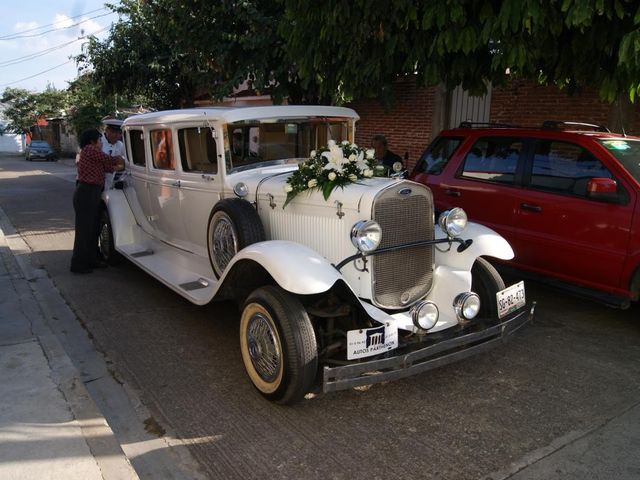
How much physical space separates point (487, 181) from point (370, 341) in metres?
3.32

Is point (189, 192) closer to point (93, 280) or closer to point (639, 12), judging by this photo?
point (93, 280)

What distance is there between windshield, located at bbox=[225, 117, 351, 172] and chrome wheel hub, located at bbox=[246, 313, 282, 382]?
5.44 feet

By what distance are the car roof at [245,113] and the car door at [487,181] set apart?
1586mm

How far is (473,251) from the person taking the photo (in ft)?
13.9

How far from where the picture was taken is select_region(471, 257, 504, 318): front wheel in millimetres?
4223

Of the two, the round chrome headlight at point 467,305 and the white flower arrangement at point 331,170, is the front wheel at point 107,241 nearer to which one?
the white flower arrangement at point 331,170

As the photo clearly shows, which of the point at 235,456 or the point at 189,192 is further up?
the point at 189,192

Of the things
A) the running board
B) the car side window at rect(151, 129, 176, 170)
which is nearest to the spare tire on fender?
the running board

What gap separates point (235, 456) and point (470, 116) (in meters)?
9.52

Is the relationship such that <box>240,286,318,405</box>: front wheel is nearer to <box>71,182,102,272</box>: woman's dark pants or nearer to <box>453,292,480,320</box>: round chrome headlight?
<box>453,292,480,320</box>: round chrome headlight

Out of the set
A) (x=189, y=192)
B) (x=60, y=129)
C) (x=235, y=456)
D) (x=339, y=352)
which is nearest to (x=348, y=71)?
(x=189, y=192)

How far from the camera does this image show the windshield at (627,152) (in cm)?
495

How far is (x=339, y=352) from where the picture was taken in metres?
3.78

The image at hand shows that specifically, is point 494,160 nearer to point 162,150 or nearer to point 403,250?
point 403,250
